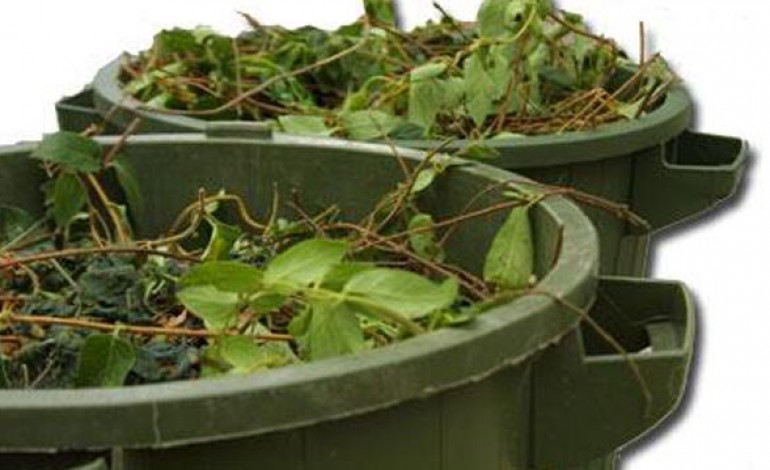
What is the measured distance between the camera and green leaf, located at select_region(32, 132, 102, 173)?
1.53 m

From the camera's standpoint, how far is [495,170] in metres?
1.47

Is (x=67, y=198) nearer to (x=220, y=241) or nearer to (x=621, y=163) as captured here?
(x=220, y=241)

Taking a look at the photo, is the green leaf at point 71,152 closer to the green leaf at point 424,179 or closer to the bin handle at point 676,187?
the green leaf at point 424,179

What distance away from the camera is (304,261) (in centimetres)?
115

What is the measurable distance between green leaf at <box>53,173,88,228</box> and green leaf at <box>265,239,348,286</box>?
0.49 meters

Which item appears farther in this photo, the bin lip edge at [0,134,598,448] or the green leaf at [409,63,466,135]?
the green leaf at [409,63,466,135]

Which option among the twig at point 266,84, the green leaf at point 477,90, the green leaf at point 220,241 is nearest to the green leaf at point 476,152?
the green leaf at point 477,90

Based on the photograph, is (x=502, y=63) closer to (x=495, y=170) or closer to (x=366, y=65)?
(x=366, y=65)

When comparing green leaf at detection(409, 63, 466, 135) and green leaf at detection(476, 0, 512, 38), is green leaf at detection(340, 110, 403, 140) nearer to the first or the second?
green leaf at detection(409, 63, 466, 135)

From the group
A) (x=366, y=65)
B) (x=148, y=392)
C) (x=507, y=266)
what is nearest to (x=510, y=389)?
(x=507, y=266)

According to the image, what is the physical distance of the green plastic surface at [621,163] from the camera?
1.70m

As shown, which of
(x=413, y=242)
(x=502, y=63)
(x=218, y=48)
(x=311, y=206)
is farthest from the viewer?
(x=218, y=48)

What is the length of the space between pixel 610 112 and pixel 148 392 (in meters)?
1.05

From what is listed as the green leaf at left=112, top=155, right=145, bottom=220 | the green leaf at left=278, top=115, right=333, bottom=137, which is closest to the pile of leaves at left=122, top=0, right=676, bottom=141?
the green leaf at left=278, top=115, right=333, bottom=137
